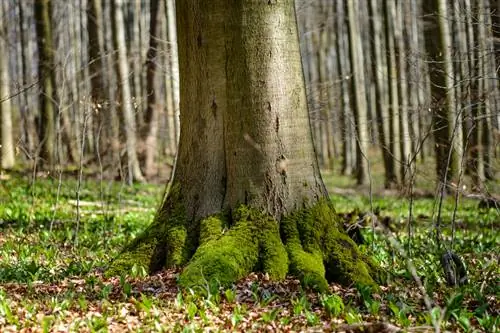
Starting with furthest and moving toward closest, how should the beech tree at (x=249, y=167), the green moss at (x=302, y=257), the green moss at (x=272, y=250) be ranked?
the beech tree at (x=249, y=167) → the green moss at (x=272, y=250) → the green moss at (x=302, y=257)

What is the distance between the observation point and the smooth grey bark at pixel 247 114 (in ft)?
20.6

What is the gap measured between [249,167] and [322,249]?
109 cm

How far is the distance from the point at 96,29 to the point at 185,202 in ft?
42.1

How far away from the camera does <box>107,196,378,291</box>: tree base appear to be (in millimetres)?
5836

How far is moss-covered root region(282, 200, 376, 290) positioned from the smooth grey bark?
162 millimetres

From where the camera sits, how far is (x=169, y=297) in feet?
18.2

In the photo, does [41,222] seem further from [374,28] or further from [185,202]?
[374,28]

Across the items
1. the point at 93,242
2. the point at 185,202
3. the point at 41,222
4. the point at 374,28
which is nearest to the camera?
the point at 185,202

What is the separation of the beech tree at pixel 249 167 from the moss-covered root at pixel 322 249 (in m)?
0.01

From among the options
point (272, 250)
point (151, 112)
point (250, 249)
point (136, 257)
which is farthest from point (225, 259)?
point (151, 112)

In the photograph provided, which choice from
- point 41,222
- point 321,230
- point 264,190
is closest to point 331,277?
point 321,230

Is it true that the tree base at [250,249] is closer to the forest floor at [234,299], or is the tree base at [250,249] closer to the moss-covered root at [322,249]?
the moss-covered root at [322,249]

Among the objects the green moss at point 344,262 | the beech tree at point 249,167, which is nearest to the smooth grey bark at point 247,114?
the beech tree at point 249,167

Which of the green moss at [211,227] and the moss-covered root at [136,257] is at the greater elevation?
the green moss at [211,227]
